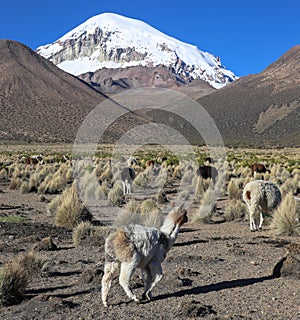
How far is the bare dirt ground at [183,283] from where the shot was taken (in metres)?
6.12

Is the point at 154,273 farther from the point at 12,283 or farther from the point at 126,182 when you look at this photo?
the point at 126,182

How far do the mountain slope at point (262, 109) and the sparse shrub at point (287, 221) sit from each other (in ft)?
262

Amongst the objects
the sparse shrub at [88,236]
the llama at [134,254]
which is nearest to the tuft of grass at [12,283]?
the llama at [134,254]

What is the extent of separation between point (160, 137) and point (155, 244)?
264ft

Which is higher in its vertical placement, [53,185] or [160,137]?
[160,137]

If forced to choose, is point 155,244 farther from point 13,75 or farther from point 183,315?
point 13,75

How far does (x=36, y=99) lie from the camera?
122 m

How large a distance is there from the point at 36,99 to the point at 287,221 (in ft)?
384

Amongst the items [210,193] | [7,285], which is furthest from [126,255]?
[210,193]

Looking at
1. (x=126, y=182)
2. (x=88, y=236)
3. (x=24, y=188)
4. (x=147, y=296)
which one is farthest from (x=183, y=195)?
(x=147, y=296)

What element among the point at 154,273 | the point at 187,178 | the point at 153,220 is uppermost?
the point at 187,178

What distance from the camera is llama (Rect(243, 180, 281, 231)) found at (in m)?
11.5

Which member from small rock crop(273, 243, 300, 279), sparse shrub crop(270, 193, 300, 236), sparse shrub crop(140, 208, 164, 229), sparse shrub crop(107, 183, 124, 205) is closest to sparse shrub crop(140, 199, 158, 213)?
sparse shrub crop(140, 208, 164, 229)

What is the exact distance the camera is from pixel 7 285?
21.4ft
